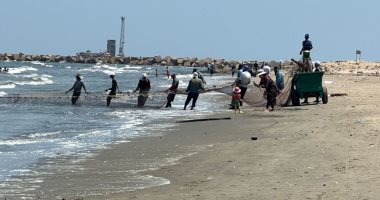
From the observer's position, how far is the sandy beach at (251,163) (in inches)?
329

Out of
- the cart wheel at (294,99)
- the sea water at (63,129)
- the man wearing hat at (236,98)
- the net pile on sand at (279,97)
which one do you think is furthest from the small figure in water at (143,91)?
the cart wheel at (294,99)

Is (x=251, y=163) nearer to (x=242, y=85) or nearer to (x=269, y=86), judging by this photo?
(x=269, y=86)

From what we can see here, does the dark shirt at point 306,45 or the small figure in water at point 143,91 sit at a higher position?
the dark shirt at point 306,45

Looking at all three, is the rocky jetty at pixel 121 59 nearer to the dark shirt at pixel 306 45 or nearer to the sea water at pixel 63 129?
the sea water at pixel 63 129

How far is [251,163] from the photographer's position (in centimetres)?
1058

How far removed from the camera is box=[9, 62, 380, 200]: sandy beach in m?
8.36

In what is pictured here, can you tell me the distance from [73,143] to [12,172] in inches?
163

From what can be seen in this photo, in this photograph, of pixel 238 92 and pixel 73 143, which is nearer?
pixel 73 143

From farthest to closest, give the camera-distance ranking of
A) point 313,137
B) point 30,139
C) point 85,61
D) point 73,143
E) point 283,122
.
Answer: point 85,61, point 283,122, point 30,139, point 73,143, point 313,137

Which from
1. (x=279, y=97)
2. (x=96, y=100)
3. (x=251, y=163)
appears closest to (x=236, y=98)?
(x=279, y=97)

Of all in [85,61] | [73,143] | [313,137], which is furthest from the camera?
[85,61]

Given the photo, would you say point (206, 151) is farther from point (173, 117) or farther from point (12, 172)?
point (173, 117)

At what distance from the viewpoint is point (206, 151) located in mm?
A: 12719

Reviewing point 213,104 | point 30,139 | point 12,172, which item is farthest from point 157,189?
point 213,104
